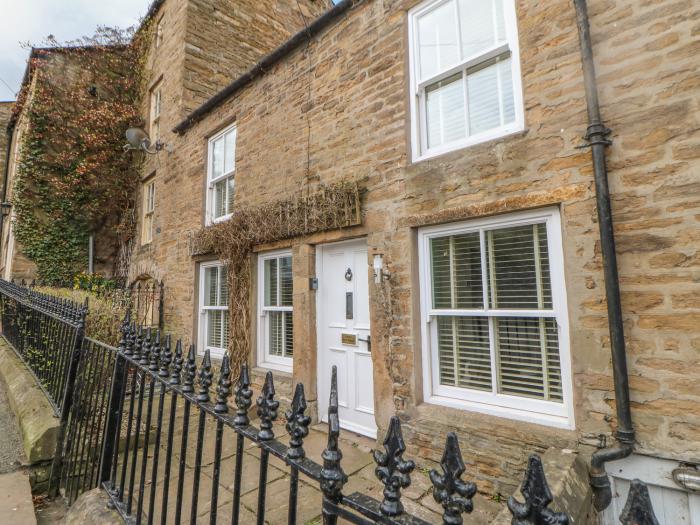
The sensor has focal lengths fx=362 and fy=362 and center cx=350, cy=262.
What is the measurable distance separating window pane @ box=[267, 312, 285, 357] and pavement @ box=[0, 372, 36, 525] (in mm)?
3136

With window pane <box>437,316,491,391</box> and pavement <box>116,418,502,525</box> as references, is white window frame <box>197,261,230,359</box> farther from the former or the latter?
window pane <box>437,316,491,391</box>

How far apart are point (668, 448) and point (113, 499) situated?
376cm

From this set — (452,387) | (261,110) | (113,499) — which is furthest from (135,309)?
(452,387)

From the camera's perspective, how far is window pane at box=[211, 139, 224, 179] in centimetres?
730

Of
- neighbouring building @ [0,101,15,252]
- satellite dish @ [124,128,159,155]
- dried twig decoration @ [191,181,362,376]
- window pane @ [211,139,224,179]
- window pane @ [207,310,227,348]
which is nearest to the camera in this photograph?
dried twig decoration @ [191,181,362,376]

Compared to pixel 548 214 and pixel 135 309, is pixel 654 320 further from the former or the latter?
pixel 135 309

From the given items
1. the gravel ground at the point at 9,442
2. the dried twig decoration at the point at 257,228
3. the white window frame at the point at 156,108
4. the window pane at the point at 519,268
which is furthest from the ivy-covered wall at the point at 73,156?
the window pane at the point at 519,268

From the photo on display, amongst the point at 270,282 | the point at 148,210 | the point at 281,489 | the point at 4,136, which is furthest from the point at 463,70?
the point at 4,136

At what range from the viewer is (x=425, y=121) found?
425 cm

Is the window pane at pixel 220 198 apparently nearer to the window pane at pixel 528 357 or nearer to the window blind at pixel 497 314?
the window blind at pixel 497 314

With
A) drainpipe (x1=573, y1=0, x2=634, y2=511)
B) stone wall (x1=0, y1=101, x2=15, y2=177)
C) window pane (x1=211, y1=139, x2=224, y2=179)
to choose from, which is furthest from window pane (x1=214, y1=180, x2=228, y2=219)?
stone wall (x1=0, y1=101, x2=15, y2=177)

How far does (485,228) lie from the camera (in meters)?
3.62

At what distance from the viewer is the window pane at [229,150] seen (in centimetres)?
700

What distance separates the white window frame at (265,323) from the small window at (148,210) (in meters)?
5.67
